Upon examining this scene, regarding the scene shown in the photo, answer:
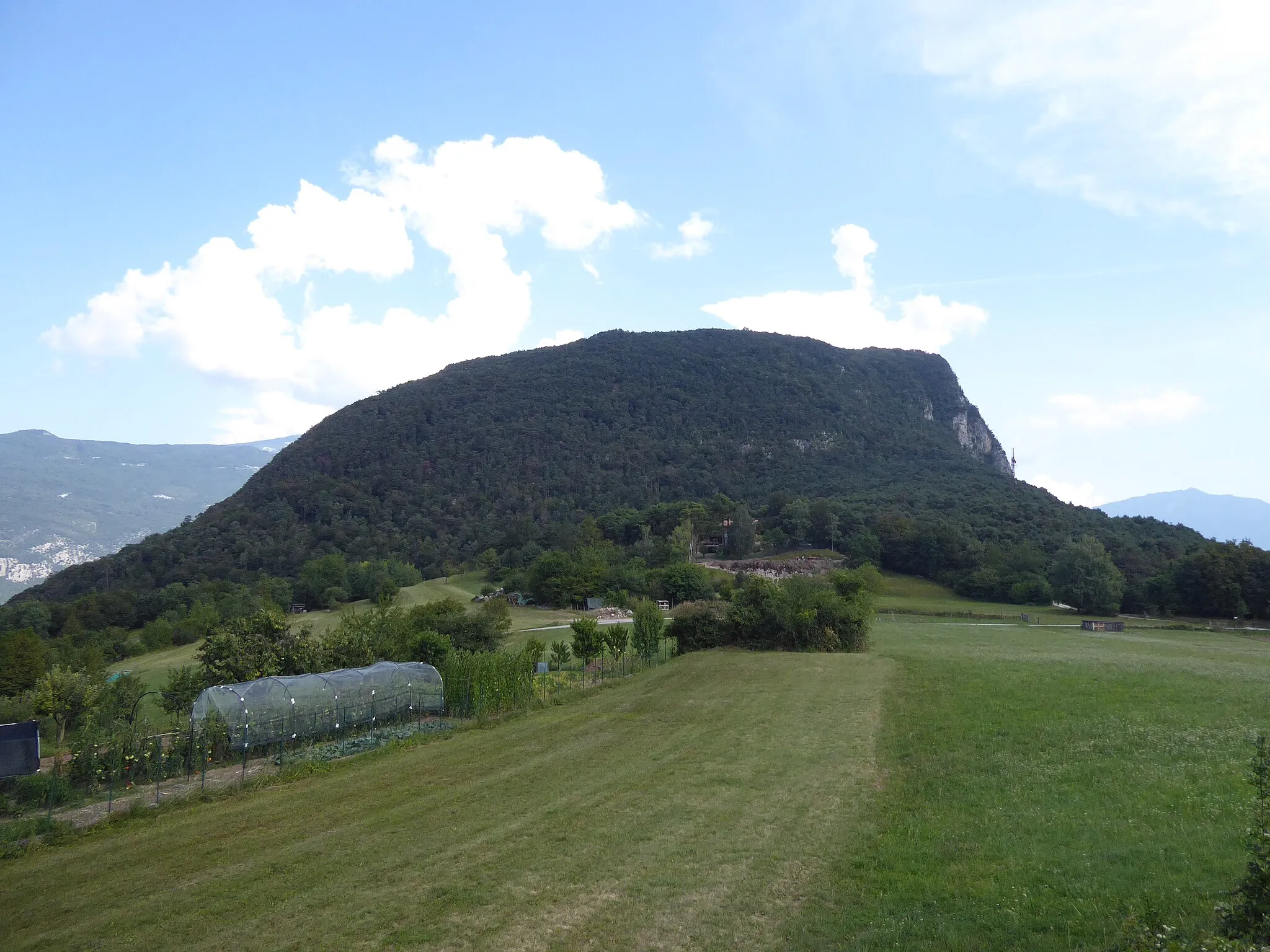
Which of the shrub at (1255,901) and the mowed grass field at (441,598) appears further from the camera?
the mowed grass field at (441,598)

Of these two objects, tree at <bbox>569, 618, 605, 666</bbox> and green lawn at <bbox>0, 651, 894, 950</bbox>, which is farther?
tree at <bbox>569, 618, 605, 666</bbox>

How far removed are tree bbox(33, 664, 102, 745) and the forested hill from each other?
252 feet

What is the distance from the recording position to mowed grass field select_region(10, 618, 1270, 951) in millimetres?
7980

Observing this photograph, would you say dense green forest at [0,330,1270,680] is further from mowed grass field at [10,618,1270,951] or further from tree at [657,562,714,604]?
mowed grass field at [10,618,1270,951]

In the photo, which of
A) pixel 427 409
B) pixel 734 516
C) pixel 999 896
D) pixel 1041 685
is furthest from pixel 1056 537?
pixel 427 409

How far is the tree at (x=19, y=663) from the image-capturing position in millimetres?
33344

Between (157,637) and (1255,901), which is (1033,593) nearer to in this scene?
(1255,901)

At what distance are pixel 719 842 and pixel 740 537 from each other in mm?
95439

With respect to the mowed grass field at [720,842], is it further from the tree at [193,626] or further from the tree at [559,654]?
the tree at [193,626]

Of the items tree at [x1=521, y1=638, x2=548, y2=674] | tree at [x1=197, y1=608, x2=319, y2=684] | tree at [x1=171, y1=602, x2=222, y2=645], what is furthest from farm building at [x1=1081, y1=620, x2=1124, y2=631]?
tree at [x1=171, y1=602, x2=222, y2=645]

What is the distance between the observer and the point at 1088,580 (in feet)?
211

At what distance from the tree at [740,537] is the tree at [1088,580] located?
41564 millimetres

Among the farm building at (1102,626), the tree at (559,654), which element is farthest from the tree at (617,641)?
the farm building at (1102,626)

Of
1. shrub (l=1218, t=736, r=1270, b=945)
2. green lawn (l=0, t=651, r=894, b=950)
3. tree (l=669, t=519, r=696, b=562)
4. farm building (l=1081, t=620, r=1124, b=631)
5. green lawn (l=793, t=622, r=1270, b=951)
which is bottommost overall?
farm building (l=1081, t=620, r=1124, b=631)
